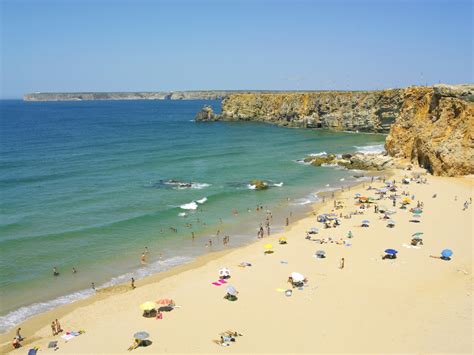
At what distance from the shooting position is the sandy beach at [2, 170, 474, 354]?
17.0 meters

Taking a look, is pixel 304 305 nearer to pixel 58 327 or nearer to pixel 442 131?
pixel 58 327

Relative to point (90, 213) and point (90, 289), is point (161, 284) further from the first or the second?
point (90, 213)

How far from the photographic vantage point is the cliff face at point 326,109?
88375 millimetres

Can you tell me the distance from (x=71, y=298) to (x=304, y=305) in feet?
38.7

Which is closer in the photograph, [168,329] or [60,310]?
[168,329]

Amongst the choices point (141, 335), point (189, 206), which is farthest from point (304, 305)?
point (189, 206)

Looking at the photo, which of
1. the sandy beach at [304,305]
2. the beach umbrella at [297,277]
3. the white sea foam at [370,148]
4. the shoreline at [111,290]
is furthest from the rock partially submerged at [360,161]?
the beach umbrella at [297,277]

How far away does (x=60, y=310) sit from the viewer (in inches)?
837

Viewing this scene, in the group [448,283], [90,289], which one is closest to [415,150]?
[448,283]

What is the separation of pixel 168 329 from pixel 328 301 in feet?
24.1

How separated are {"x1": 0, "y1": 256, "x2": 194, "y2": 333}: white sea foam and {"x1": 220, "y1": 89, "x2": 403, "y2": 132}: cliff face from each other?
6967cm

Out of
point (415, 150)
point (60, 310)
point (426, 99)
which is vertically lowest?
point (60, 310)

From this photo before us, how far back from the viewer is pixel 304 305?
20109mm

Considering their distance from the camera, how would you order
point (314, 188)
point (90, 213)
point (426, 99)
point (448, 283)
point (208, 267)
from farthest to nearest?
point (426, 99)
point (314, 188)
point (90, 213)
point (208, 267)
point (448, 283)
